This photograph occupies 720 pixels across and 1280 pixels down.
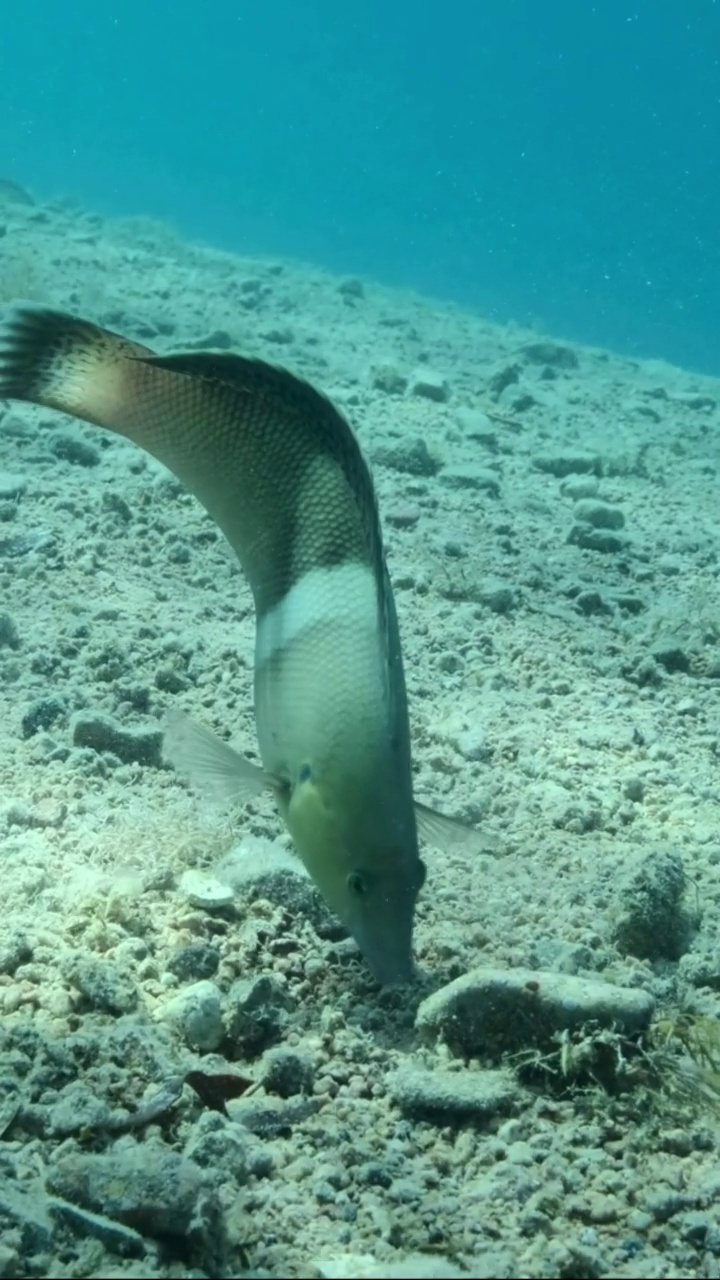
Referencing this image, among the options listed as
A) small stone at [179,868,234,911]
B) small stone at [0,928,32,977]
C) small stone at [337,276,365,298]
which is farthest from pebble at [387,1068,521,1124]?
small stone at [337,276,365,298]

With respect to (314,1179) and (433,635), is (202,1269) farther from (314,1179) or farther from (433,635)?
(433,635)

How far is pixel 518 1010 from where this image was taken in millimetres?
2842

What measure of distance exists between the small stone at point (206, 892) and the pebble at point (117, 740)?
92 cm

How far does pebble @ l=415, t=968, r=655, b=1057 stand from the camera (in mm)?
2816

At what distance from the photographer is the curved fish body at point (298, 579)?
8.79 feet

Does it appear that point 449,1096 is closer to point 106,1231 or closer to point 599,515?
point 106,1231

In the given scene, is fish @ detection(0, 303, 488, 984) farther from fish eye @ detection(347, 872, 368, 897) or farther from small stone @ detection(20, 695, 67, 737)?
small stone @ detection(20, 695, 67, 737)

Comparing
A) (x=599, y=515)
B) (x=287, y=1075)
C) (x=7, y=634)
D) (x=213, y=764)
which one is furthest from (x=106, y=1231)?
(x=599, y=515)

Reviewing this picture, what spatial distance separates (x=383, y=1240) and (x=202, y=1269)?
0.39m

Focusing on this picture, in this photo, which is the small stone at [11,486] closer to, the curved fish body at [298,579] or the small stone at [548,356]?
the curved fish body at [298,579]

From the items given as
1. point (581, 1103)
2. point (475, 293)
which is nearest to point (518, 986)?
point (581, 1103)

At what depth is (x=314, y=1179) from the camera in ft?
7.98

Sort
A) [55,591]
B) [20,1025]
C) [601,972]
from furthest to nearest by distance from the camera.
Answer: [55,591], [601,972], [20,1025]

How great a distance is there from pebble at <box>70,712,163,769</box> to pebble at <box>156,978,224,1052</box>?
1.49m
